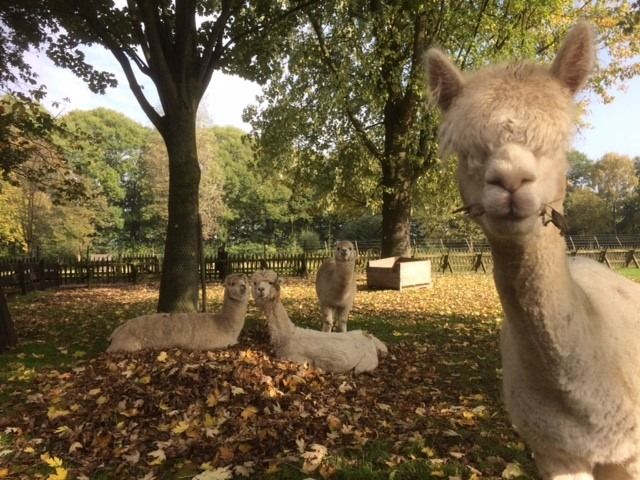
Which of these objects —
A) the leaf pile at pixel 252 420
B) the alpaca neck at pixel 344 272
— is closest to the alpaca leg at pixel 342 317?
the alpaca neck at pixel 344 272

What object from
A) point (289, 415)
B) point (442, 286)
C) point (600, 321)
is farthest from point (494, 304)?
point (600, 321)

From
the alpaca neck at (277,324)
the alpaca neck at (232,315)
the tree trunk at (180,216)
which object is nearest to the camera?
the alpaca neck at (277,324)

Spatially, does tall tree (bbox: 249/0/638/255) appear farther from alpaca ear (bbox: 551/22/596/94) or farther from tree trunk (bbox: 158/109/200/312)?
alpaca ear (bbox: 551/22/596/94)

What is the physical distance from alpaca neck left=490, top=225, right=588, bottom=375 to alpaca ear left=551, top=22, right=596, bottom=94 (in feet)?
2.02

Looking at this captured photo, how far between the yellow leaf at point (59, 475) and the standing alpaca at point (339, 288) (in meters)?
5.51

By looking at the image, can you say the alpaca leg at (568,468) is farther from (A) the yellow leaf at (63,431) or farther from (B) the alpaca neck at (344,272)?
(B) the alpaca neck at (344,272)

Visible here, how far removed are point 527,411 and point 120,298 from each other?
1616cm

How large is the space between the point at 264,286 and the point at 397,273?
10668 millimetres

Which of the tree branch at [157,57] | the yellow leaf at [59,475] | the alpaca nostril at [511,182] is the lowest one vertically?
the yellow leaf at [59,475]

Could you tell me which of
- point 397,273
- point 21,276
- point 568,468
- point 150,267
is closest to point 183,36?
point 568,468

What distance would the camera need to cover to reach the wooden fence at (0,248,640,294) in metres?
19.6

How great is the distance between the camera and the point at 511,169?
5.55ft

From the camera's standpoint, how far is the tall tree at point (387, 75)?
55.6ft

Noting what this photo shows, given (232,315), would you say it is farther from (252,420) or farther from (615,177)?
(615,177)
